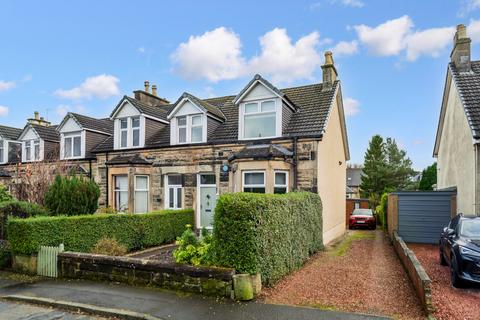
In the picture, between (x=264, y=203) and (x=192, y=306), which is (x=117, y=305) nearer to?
(x=192, y=306)

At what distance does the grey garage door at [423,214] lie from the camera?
43.3 feet

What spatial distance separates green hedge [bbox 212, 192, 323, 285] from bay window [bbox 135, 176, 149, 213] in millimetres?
10046

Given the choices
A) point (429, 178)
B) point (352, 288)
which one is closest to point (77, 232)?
point (352, 288)

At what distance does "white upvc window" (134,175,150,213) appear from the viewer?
1669 cm

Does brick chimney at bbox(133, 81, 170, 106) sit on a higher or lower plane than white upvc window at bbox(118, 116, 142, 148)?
higher

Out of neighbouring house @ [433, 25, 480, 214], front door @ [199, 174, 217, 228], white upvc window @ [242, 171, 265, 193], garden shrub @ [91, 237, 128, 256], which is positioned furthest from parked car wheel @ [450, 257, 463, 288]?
front door @ [199, 174, 217, 228]

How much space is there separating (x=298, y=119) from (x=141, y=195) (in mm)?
8933

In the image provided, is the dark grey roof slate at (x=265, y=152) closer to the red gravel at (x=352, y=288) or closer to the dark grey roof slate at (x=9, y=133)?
the red gravel at (x=352, y=288)

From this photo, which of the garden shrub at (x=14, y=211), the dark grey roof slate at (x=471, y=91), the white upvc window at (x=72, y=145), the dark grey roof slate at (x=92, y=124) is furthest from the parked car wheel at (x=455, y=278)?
the white upvc window at (x=72, y=145)

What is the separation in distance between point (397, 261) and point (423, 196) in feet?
13.7

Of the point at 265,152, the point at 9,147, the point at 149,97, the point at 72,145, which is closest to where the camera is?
the point at 265,152

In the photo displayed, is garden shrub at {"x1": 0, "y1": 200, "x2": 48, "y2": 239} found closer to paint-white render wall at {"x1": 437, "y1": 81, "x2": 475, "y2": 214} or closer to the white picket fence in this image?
the white picket fence

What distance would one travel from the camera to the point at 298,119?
14.5 meters

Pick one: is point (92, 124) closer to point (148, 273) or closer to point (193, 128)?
point (193, 128)
